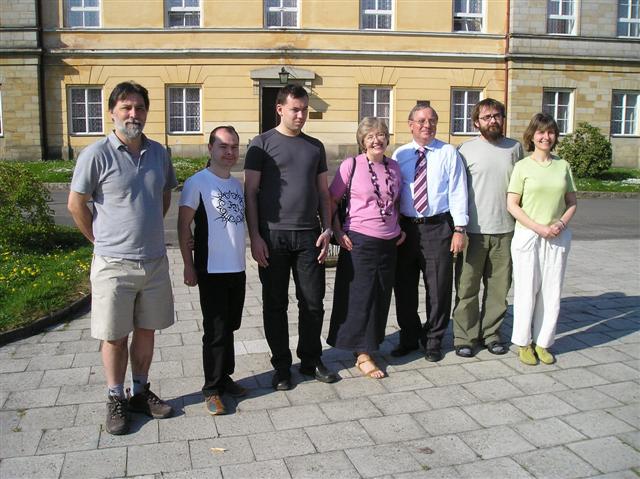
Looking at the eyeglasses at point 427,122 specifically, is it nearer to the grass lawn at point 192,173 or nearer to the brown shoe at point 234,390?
the brown shoe at point 234,390

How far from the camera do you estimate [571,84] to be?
25.9 metres

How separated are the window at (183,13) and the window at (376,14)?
20.7 ft

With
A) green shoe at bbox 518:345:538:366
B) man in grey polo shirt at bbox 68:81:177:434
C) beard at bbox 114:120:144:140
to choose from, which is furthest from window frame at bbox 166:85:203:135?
beard at bbox 114:120:144:140

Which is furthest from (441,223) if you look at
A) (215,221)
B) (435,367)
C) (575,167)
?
(575,167)

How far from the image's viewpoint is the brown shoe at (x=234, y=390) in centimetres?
459

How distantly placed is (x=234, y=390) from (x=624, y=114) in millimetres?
26989

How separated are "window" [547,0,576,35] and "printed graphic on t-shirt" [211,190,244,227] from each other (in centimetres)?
2485

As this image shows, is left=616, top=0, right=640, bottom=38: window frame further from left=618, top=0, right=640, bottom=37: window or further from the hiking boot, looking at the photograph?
the hiking boot

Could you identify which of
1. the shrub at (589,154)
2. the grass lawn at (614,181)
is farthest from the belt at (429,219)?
the shrub at (589,154)

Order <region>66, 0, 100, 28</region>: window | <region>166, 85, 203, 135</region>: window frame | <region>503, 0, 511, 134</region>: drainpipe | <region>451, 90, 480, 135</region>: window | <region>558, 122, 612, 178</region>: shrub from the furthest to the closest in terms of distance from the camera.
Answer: <region>451, 90, 480, 135</region>: window
<region>503, 0, 511, 134</region>: drainpipe
<region>166, 85, 203, 135</region>: window frame
<region>66, 0, 100, 28</region>: window
<region>558, 122, 612, 178</region>: shrub

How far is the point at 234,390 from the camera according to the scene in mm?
4590

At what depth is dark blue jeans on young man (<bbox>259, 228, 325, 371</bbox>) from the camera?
4.66 m

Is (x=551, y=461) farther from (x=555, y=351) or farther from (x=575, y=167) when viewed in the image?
(x=575, y=167)

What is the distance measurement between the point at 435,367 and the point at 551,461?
1.65m
